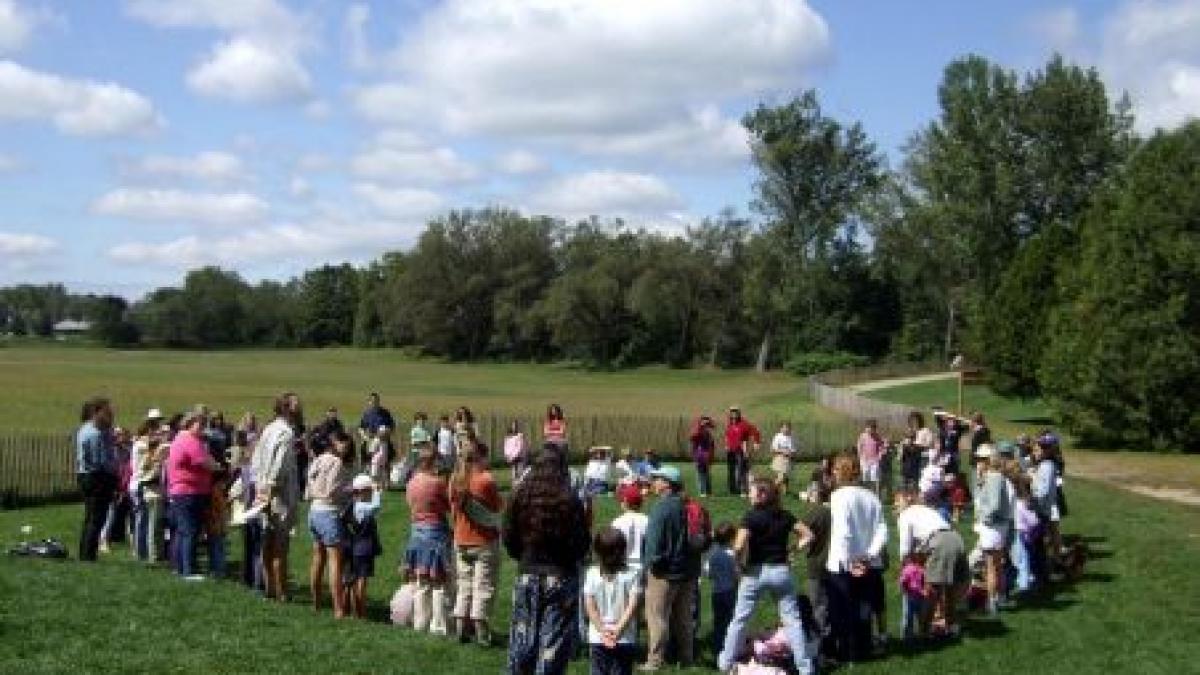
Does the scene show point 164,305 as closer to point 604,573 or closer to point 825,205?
point 825,205

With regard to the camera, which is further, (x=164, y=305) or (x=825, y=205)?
(x=164, y=305)

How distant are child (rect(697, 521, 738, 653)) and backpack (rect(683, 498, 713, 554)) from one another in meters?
0.13

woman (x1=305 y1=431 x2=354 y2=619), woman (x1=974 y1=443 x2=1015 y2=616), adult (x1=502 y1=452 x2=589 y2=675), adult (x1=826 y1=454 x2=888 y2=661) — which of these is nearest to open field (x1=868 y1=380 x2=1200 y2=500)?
woman (x1=974 y1=443 x2=1015 y2=616)

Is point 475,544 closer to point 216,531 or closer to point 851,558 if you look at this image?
point 851,558

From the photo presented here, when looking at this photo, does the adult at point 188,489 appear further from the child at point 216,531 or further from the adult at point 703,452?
the adult at point 703,452

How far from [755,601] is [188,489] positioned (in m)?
6.01

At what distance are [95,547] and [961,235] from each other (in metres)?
63.7

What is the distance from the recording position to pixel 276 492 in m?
13.0

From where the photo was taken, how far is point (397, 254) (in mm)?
136750

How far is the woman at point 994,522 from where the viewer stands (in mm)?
14859

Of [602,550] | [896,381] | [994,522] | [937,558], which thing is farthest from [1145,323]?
[602,550]

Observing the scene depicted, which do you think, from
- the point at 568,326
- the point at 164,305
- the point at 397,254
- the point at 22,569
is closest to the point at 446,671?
the point at 22,569

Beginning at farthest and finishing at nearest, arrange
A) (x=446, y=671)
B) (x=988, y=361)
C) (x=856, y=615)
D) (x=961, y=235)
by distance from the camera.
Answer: (x=961, y=235), (x=988, y=361), (x=856, y=615), (x=446, y=671)

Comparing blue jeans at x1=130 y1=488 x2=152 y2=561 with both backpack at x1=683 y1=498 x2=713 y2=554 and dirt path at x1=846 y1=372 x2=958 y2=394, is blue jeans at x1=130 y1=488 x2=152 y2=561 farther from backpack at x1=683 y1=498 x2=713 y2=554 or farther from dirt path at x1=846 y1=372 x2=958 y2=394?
dirt path at x1=846 y1=372 x2=958 y2=394
